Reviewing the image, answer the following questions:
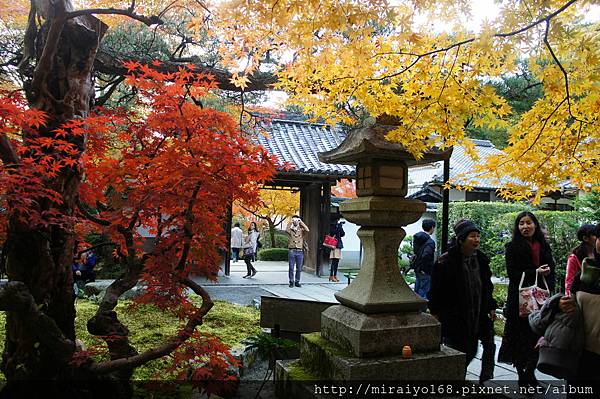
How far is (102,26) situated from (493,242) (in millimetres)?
10846

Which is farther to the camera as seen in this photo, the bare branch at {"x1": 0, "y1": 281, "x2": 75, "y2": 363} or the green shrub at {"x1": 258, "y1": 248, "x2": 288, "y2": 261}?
the green shrub at {"x1": 258, "y1": 248, "x2": 288, "y2": 261}

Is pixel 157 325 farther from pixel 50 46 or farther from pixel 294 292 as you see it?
pixel 294 292

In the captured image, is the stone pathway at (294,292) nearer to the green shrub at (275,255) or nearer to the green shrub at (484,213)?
the green shrub at (484,213)

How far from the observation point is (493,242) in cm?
1152

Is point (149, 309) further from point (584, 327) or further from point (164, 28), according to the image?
point (584, 327)

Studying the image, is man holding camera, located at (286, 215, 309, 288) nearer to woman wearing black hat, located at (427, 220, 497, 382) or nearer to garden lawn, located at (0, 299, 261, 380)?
garden lawn, located at (0, 299, 261, 380)

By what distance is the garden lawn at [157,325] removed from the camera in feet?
17.3

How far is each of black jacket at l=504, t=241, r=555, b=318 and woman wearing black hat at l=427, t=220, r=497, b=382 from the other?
0.46 metres

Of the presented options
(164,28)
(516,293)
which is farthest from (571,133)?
(164,28)

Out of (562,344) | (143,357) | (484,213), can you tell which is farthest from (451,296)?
(484,213)

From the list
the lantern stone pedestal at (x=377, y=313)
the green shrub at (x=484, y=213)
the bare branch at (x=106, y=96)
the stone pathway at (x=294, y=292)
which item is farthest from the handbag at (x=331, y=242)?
the lantern stone pedestal at (x=377, y=313)

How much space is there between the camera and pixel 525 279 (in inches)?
167

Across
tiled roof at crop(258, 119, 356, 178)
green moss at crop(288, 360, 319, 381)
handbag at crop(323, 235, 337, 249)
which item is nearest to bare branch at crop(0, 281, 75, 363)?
green moss at crop(288, 360, 319, 381)

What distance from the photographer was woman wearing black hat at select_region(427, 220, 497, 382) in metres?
3.91
